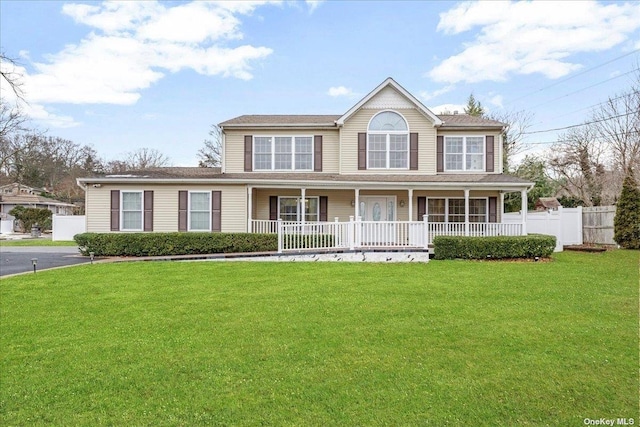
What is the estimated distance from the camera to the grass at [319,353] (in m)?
3.66

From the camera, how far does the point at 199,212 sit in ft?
54.1

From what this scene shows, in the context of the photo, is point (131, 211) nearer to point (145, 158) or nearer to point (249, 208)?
point (249, 208)

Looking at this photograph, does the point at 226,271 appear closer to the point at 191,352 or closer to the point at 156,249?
the point at 156,249

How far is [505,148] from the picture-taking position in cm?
3441

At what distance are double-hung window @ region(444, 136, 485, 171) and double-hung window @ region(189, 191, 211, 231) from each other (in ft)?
36.0

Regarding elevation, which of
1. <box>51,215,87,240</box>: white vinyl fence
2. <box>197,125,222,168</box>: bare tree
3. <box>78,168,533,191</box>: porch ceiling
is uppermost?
<box>197,125,222,168</box>: bare tree

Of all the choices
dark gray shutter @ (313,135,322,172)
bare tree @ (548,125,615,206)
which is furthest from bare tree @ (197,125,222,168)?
bare tree @ (548,125,615,206)

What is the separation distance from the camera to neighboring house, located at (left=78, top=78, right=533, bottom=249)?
53.9 ft

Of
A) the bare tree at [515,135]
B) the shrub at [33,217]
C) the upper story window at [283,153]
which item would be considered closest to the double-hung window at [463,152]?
the upper story window at [283,153]

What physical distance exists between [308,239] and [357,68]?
1273cm

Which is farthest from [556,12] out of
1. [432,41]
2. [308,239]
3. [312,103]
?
[312,103]

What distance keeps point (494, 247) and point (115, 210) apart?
50.1ft

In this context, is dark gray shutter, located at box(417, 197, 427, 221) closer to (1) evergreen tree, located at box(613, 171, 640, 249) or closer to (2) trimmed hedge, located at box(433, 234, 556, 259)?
(2) trimmed hedge, located at box(433, 234, 556, 259)

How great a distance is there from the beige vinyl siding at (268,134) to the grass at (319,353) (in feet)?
32.0
